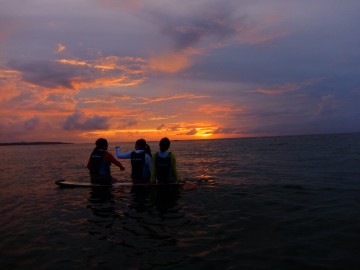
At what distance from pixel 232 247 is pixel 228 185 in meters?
10.7

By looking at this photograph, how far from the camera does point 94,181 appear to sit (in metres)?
17.4

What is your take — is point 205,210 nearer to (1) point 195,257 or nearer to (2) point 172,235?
(2) point 172,235

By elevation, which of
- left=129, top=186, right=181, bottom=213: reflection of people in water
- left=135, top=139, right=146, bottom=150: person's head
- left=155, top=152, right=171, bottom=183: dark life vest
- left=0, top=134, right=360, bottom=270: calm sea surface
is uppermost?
left=135, top=139, right=146, bottom=150: person's head

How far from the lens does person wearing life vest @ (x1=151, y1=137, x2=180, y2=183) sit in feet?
49.0

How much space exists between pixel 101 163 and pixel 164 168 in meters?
3.90

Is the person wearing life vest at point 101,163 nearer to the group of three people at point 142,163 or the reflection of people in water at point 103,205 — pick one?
the group of three people at point 142,163

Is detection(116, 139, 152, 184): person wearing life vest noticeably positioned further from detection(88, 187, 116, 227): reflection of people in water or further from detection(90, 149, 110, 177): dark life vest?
detection(88, 187, 116, 227): reflection of people in water

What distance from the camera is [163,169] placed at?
15438 millimetres

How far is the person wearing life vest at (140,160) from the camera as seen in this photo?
15.3 m

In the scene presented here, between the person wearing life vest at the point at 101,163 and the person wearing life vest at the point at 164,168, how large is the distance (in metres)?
1.85

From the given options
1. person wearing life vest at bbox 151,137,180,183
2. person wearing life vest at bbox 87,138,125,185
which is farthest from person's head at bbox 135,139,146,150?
person wearing life vest at bbox 87,138,125,185

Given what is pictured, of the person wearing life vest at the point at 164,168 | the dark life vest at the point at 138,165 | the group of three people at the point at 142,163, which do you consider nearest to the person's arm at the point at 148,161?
the group of three people at the point at 142,163

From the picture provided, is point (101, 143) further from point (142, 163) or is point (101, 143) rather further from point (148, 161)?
point (148, 161)

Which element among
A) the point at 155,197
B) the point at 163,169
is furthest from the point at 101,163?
the point at 155,197
